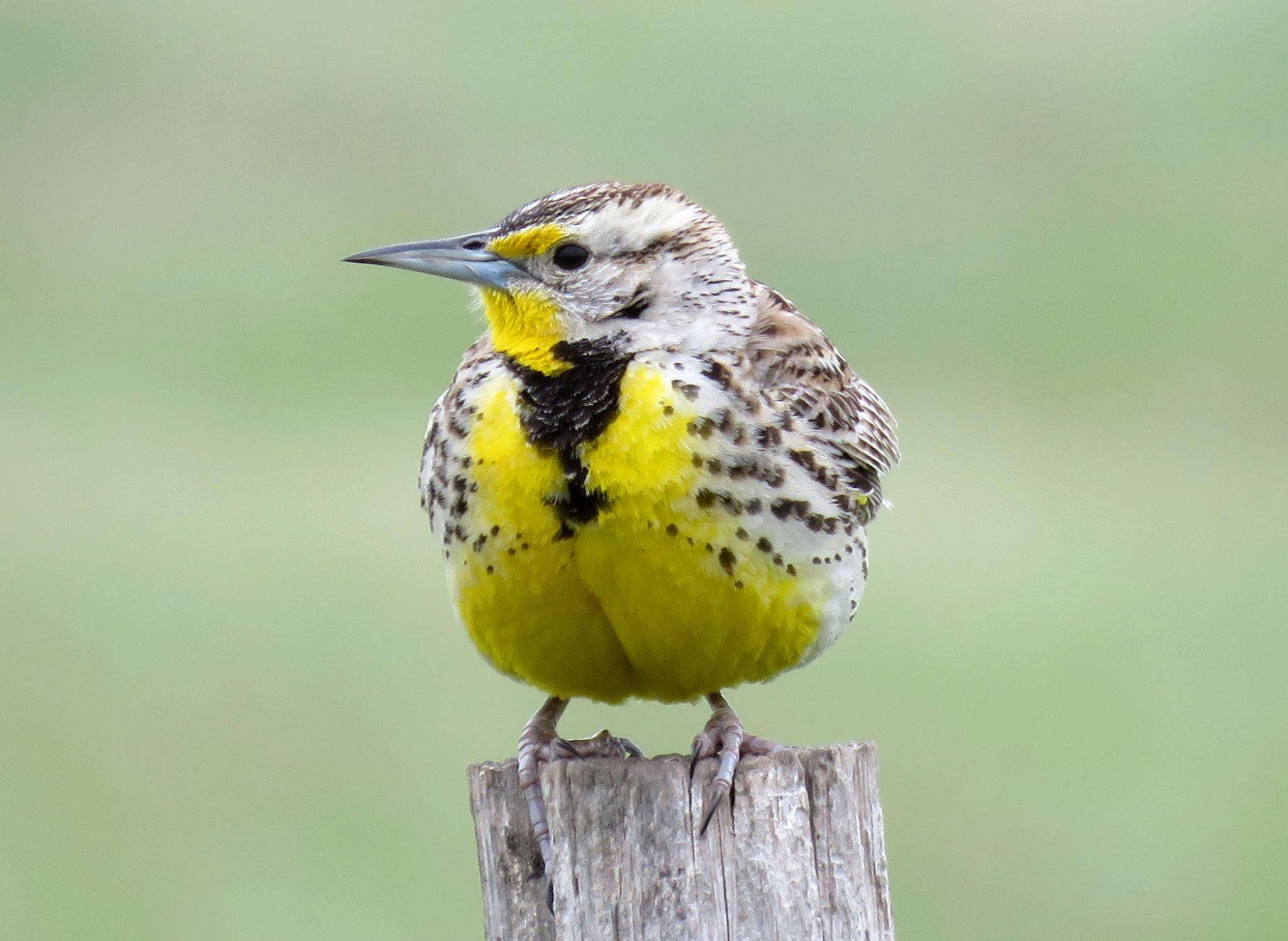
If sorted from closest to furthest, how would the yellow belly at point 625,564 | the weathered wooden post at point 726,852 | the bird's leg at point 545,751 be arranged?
the weathered wooden post at point 726,852, the bird's leg at point 545,751, the yellow belly at point 625,564

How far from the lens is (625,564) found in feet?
7.22

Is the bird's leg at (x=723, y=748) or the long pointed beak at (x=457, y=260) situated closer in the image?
the bird's leg at (x=723, y=748)

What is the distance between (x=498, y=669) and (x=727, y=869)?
25.0 inches

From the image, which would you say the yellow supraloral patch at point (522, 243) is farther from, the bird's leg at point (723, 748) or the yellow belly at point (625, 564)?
the bird's leg at point (723, 748)

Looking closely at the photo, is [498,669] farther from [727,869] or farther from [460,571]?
[727,869]

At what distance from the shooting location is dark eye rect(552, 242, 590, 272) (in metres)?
2.28

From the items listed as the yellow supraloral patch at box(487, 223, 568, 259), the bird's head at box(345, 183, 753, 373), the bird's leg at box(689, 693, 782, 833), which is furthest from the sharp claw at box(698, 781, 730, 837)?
the yellow supraloral patch at box(487, 223, 568, 259)

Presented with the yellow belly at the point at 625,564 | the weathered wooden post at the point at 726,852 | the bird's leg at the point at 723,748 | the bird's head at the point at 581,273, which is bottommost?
the weathered wooden post at the point at 726,852

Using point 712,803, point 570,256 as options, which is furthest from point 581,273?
point 712,803

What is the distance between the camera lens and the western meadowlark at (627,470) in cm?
220

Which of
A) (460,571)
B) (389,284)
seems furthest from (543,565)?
(389,284)

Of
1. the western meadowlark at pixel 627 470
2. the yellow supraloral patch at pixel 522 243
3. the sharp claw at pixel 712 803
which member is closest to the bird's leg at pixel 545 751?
the western meadowlark at pixel 627 470

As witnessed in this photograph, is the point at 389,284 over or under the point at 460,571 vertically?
over

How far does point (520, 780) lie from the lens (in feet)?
6.83
